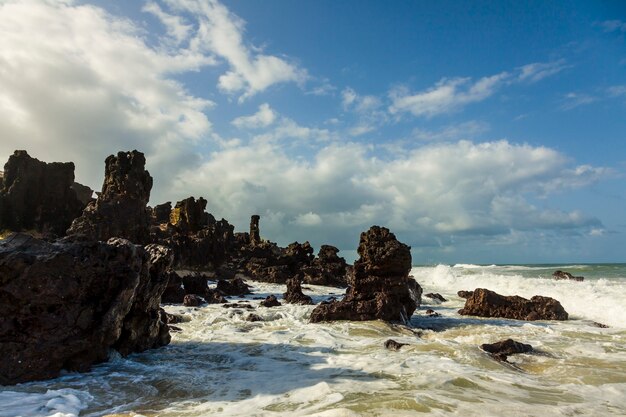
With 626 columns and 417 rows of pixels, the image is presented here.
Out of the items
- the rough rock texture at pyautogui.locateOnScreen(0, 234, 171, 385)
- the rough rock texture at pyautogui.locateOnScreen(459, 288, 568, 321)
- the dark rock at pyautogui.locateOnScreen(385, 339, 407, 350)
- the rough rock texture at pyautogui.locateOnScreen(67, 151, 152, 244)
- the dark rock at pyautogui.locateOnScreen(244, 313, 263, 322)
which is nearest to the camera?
the rough rock texture at pyautogui.locateOnScreen(0, 234, 171, 385)

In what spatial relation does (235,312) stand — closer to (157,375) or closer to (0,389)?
(157,375)

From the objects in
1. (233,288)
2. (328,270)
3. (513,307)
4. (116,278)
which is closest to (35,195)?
(233,288)

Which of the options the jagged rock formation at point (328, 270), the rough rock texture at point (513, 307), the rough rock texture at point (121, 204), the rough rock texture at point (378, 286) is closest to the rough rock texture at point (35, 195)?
the rough rock texture at point (121, 204)

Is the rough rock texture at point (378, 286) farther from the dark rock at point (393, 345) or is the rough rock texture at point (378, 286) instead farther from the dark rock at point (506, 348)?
the dark rock at point (506, 348)

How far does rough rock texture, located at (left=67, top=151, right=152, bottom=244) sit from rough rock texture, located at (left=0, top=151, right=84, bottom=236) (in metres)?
6.60

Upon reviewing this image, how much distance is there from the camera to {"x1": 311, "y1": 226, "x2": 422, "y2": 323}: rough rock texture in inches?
661

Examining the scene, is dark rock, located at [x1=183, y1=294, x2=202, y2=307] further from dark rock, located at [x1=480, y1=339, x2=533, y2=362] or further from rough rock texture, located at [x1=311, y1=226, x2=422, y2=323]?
dark rock, located at [x1=480, y1=339, x2=533, y2=362]

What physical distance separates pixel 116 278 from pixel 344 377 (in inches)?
232

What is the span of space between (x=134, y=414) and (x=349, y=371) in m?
4.53

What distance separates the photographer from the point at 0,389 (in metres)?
7.44

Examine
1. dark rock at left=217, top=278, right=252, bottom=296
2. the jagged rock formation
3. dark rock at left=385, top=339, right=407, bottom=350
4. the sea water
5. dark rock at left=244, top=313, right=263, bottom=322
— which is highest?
the jagged rock formation

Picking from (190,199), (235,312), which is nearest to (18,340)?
(235,312)

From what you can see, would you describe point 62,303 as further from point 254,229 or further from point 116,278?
point 254,229

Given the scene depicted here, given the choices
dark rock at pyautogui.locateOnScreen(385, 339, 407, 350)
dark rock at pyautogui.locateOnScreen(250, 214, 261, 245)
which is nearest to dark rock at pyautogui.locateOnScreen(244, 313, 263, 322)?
dark rock at pyautogui.locateOnScreen(385, 339, 407, 350)
